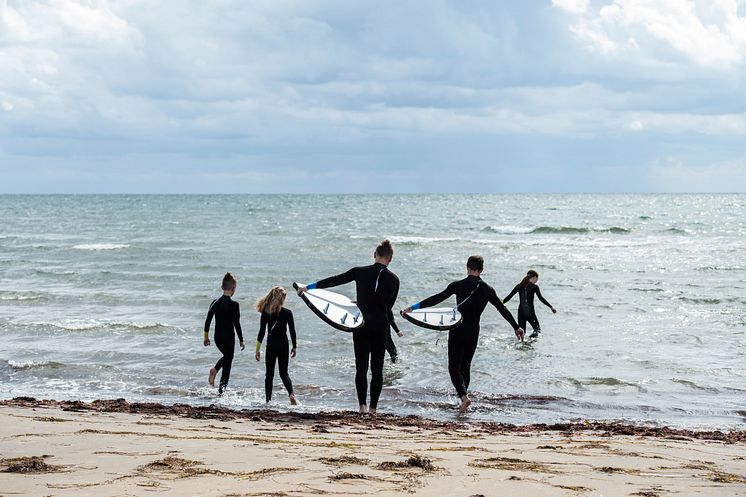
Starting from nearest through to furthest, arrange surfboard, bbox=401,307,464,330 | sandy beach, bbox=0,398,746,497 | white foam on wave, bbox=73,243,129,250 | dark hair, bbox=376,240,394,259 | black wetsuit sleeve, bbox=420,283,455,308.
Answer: sandy beach, bbox=0,398,746,497 < dark hair, bbox=376,240,394,259 < black wetsuit sleeve, bbox=420,283,455,308 < surfboard, bbox=401,307,464,330 < white foam on wave, bbox=73,243,129,250

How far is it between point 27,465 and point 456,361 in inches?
228

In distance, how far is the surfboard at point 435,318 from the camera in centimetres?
980

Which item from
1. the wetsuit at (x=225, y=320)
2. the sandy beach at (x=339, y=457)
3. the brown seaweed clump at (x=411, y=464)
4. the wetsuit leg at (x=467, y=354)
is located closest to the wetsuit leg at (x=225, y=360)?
the wetsuit at (x=225, y=320)

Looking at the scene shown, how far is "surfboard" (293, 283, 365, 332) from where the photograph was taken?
906 cm

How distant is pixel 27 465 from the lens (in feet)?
18.6

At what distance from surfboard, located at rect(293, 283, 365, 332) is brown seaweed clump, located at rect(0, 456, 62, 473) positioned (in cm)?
367

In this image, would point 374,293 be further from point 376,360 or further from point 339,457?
point 339,457

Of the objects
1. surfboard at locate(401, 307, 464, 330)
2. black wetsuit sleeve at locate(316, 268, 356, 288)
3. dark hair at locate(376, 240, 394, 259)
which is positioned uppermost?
dark hair at locate(376, 240, 394, 259)

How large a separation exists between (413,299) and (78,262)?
17339 mm

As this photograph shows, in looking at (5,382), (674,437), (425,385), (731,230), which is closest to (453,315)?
(425,385)

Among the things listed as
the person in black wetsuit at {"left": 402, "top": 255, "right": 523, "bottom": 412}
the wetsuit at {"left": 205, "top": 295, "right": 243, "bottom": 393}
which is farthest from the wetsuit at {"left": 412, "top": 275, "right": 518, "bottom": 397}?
the wetsuit at {"left": 205, "top": 295, "right": 243, "bottom": 393}

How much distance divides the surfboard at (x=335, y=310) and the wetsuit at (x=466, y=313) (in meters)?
0.88

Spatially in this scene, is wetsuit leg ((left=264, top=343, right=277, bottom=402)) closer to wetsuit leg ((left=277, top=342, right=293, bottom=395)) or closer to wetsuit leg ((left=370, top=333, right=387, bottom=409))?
wetsuit leg ((left=277, top=342, right=293, bottom=395))

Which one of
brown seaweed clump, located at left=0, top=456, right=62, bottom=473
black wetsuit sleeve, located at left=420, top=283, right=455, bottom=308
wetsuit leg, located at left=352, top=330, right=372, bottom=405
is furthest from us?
black wetsuit sleeve, located at left=420, top=283, right=455, bottom=308
